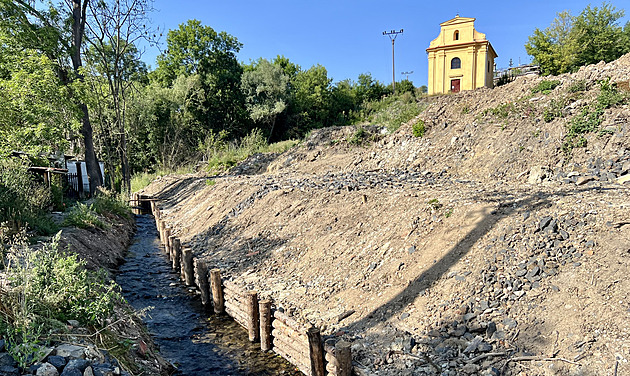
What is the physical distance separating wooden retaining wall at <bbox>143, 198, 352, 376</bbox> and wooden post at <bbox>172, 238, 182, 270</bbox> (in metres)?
1.37

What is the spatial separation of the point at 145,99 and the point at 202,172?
1005 centimetres

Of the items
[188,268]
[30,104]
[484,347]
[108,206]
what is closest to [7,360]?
[484,347]

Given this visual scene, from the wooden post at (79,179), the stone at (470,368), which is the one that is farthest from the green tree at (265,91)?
the stone at (470,368)

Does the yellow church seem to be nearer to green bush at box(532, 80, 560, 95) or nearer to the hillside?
green bush at box(532, 80, 560, 95)

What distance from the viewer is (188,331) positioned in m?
7.16

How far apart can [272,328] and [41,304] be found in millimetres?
3201

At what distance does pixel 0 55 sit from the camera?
1439 cm

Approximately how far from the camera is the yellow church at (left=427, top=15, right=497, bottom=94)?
28656 millimetres

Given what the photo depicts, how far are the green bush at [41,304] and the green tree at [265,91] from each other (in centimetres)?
2868

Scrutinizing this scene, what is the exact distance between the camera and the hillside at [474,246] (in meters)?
4.68

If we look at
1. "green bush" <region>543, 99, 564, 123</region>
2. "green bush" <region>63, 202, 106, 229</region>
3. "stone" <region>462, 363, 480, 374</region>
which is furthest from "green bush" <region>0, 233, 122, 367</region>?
"green bush" <region>543, 99, 564, 123</region>

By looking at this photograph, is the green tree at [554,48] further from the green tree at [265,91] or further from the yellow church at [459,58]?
the green tree at [265,91]

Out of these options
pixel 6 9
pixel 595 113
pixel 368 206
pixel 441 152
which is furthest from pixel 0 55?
pixel 595 113

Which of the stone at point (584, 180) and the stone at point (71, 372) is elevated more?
the stone at point (584, 180)
